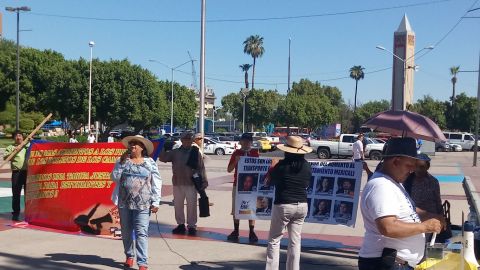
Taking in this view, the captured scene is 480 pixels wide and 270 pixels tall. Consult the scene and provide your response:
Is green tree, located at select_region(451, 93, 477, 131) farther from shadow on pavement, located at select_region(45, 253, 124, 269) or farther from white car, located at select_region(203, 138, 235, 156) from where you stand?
shadow on pavement, located at select_region(45, 253, 124, 269)

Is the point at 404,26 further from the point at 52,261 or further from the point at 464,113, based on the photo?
the point at 52,261

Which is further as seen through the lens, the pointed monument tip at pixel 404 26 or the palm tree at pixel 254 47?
the palm tree at pixel 254 47

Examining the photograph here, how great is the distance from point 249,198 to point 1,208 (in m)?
6.13

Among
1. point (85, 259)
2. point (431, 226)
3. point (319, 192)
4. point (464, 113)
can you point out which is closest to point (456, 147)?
point (464, 113)

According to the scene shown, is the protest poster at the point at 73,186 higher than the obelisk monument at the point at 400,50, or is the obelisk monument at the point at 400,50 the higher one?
the obelisk monument at the point at 400,50

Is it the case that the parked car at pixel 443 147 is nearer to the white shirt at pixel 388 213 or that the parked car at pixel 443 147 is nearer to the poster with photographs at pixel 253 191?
the poster with photographs at pixel 253 191

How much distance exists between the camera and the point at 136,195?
22.1ft

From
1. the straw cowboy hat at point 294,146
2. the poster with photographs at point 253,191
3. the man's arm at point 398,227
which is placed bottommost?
the poster with photographs at point 253,191

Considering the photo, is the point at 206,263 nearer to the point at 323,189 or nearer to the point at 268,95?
the point at 323,189

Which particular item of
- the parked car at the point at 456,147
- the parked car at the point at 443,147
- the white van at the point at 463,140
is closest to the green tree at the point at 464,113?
the white van at the point at 463,140

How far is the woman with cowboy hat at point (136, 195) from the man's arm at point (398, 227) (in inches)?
153

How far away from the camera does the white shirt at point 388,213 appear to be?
3.50 meters

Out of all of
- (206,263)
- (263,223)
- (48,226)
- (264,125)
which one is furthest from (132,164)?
(264,125)

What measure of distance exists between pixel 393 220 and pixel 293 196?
2.85m
